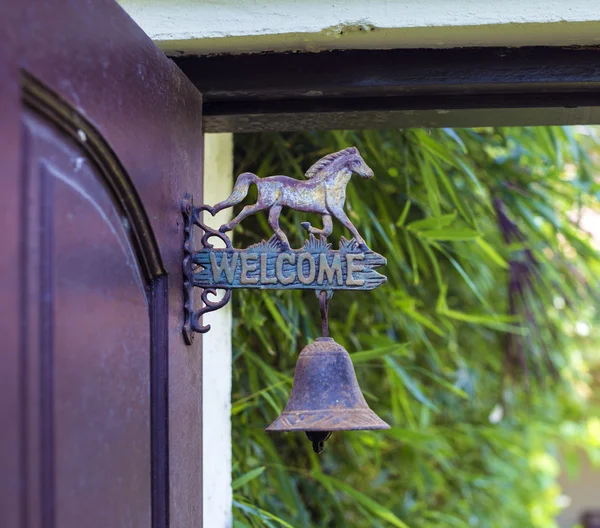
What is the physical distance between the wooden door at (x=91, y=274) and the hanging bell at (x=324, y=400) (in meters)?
0.11

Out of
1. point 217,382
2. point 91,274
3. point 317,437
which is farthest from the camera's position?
point 217,382

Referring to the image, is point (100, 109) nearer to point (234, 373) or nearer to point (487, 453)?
point (234, 373)

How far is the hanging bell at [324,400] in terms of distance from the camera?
3.02 feet

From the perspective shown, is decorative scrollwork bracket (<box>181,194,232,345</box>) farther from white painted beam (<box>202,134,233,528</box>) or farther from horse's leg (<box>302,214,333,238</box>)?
white painted beam (<box>202,134,233,528</box>)

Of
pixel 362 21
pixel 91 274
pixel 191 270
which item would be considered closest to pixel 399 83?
pixel 362 21

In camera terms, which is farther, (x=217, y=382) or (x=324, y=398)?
(x=217, y=382)

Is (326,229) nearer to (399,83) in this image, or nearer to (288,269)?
(288,269)

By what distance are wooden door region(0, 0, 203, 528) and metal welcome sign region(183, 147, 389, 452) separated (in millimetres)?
33

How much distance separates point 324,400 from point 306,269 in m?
0.15

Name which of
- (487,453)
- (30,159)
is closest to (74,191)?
(30,159)

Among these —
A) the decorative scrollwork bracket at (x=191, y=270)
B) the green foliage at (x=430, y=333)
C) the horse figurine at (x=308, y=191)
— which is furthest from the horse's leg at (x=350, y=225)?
the green foliage at (x=430, y=333)

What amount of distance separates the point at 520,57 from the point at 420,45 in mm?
114

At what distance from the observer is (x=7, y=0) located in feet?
1.88

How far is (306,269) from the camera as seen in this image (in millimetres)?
906
